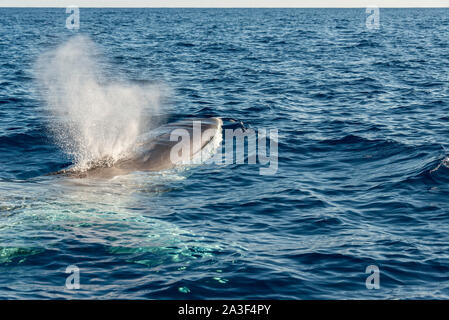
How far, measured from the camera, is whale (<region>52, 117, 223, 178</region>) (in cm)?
2314

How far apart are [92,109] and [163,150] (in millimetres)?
13782

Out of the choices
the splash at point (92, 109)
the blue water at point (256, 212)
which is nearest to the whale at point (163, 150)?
the splash at point (92, 109)

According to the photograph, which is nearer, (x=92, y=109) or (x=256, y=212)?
(x=256, y=212)

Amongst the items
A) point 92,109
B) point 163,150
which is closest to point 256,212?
point 163,150

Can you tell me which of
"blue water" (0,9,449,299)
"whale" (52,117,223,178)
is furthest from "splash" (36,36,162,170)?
"blue water" (0,9,449,299)

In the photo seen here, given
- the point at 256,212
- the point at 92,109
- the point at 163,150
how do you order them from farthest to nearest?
the point at 92,109
the point at 163,150
the point at 256,212

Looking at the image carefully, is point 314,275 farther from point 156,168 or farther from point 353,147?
point 353,147

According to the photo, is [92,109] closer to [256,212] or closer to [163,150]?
[163,150]

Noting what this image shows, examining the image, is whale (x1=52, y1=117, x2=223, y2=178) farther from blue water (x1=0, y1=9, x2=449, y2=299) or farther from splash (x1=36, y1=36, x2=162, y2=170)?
blue water (x1=0, y1=9, x2=449, y2=299)

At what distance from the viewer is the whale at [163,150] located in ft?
75.9

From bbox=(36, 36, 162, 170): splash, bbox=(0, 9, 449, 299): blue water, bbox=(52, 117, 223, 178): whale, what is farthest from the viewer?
bbox=(36, 36, 162, 170): splash

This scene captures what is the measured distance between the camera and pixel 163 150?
25.1 meters

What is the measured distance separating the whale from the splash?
2.06 feet

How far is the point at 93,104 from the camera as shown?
1564 inches
